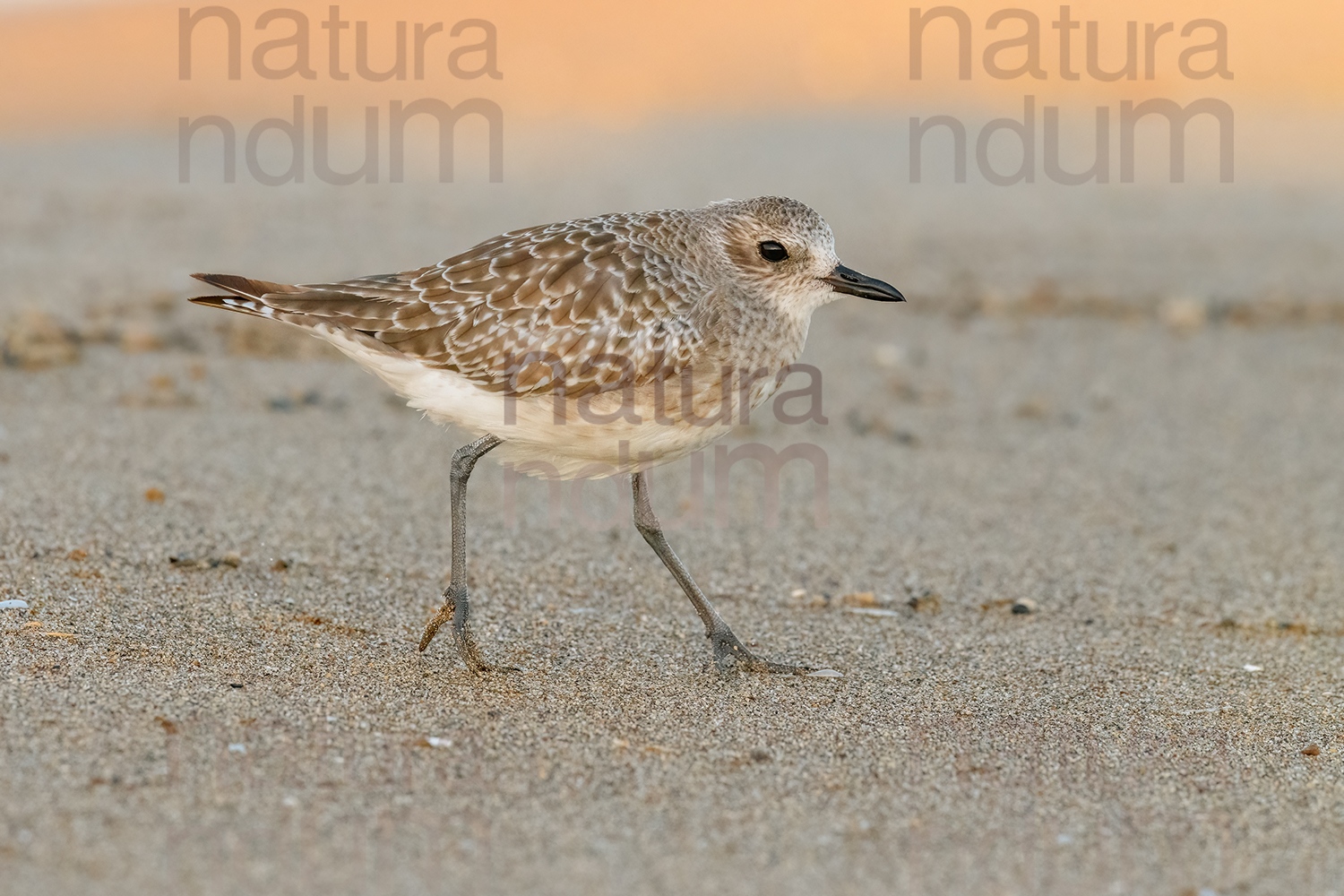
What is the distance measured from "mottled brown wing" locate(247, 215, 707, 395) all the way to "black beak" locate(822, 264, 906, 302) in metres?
0.49

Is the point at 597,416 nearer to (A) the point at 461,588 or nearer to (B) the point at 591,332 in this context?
(B) the point at 591,332

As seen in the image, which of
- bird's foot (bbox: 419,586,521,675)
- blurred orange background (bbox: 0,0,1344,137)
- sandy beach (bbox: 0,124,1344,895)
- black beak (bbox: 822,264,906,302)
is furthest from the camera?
blurred orange background (bbox: 0,0,1344,137)

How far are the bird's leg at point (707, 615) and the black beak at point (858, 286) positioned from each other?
3.00ft

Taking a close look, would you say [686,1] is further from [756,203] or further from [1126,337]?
[756,203]

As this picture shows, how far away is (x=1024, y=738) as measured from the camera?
439 centimetres

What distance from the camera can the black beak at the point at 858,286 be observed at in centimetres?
499

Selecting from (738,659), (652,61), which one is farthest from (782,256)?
(652,61)

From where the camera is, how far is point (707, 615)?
196 inches

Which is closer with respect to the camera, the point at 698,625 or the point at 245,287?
the point at 245,287

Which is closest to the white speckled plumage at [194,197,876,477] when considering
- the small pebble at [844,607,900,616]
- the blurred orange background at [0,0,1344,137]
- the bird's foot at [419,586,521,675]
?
the bird's foot at [419,586,521,675]

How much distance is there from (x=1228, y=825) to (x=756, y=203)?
2413 mm

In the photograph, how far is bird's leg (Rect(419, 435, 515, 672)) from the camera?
4.69m

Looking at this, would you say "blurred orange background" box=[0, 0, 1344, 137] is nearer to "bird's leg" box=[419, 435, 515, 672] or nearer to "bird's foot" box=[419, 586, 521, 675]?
"bird's leg" box=[419, 435, 515, 672]

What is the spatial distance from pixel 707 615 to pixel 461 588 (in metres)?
0.81
